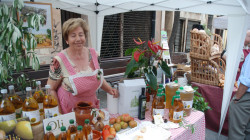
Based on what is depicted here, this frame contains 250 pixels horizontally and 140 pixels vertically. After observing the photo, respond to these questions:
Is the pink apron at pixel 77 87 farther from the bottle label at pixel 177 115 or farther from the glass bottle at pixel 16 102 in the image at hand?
the bottle label at pixel 177 115

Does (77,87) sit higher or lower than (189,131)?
higher

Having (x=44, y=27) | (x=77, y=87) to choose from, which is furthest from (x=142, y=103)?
(x=44, y=27)

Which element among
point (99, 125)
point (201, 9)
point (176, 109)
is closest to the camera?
point (99, 125)

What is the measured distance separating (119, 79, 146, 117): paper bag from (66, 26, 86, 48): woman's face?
1.89 ft

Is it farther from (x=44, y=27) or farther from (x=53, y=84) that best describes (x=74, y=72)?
(x=44, y=27)

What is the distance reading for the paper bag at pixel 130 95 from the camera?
1.45 m

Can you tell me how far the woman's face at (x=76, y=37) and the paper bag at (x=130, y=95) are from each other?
0.58m

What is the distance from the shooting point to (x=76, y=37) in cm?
159

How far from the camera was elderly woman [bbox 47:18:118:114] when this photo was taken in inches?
62.5

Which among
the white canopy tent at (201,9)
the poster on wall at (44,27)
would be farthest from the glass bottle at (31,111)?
the poster on wall at (44,27)

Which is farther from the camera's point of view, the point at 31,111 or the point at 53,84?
the point at 53,84

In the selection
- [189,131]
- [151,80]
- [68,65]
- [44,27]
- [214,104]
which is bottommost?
[214,104]

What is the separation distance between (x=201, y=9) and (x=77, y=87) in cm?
214

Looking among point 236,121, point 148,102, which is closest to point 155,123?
point 148,102
